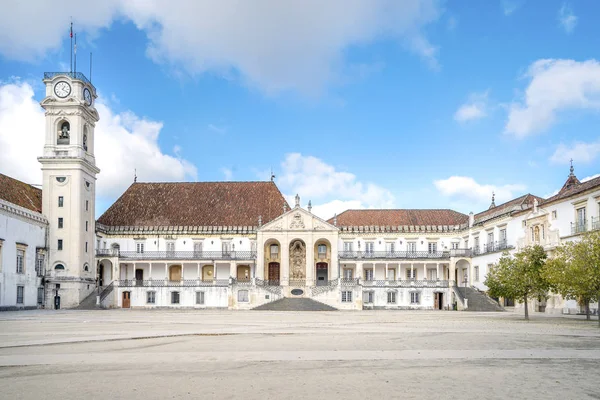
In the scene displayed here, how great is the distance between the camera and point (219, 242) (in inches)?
2516

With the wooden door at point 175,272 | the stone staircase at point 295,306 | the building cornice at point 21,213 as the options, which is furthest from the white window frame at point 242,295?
the building cornice at point 21,213

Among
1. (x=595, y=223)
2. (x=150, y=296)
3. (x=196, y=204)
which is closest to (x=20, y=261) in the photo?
(x=150, y=296)

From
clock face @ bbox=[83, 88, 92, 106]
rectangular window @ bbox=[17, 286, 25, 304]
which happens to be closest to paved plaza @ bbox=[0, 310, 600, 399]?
rectangular window @ bbox=[17, 286, 25, 304]

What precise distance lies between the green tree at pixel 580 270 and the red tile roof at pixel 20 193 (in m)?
40.8

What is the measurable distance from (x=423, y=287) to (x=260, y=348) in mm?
41890

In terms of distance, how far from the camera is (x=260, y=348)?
17.1 meters

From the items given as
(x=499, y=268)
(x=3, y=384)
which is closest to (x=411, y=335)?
(x=3, y=384)

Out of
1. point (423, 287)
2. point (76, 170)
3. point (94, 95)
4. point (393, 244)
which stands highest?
point (94, 95)

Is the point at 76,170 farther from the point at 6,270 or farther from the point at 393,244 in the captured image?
the point at 393,244

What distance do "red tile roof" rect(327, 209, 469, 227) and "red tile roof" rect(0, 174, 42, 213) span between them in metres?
29.5

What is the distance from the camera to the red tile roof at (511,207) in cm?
5119

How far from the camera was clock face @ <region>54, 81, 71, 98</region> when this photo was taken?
56.8 meters

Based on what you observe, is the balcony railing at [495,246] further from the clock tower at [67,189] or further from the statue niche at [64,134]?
the statue niche at [64,134]

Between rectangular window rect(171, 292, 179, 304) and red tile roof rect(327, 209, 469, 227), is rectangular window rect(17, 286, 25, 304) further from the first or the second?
red tile roof rect(327, 209, 469, 227)
